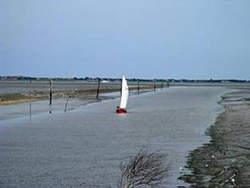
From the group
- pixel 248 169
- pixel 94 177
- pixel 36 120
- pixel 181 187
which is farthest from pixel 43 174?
pixel 36 120

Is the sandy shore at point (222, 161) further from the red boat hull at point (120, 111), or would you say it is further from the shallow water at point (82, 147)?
the red boat hull at point (120, 111)

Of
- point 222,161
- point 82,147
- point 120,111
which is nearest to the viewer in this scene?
point 222,161

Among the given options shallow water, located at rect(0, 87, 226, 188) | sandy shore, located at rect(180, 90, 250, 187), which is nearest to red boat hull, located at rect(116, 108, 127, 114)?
shallow water, located at rect(0, 87, 226, 188)

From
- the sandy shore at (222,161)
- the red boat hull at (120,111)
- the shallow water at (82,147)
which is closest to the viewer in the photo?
the sandy shore at (222,161)

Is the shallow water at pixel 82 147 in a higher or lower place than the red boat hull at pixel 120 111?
higher

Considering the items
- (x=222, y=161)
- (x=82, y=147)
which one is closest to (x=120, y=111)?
(x=82, y=147)

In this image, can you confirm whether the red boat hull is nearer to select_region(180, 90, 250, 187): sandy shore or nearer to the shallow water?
the shallow water

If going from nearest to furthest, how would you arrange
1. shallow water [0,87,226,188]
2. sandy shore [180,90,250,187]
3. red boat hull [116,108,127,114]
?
sandy shore [180,90,250,187] < shallow water [0,87,226,188] < red boat hull [116,108,127,114]

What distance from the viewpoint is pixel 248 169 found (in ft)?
53.1

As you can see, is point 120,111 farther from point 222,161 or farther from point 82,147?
point 222,161

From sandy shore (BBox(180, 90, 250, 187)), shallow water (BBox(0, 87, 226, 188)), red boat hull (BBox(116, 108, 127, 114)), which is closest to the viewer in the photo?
sandy shore (BBox(180, 90, 250, 187))

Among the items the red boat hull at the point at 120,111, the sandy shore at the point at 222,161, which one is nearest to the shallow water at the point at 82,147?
the sandy shore at the point at 222,161

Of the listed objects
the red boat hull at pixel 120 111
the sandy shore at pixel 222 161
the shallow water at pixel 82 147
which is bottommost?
the red boat hull at pixel 120 111

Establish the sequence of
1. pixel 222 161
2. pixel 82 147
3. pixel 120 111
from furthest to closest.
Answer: pixel 120 111 → pixel 82 147 → pixel 222 161
